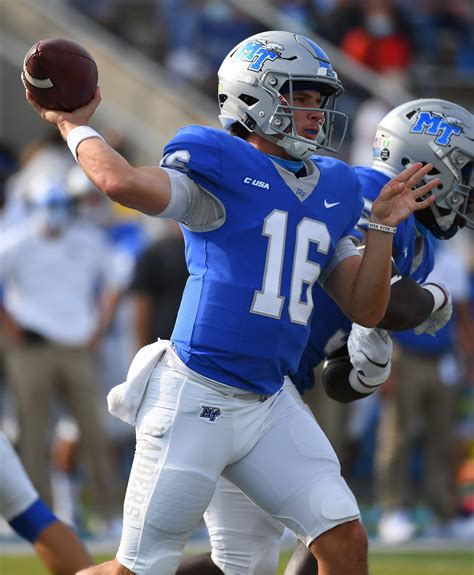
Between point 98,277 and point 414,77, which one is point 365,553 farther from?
point 414,77

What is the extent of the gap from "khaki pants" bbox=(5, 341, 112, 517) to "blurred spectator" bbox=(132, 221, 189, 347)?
1.51 ft

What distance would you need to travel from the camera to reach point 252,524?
4676 millimetres

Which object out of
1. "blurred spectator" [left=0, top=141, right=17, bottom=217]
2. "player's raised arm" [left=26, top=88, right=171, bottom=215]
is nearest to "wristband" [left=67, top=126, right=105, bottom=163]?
"player's raised arm" [left=26, top=88, right=171, bottom=215]

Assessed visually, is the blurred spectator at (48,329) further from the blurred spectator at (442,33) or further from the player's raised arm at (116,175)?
the blurred spectator at (442,33)

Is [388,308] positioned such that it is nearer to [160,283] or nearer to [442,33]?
[160,283]

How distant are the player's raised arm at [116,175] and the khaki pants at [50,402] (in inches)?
182

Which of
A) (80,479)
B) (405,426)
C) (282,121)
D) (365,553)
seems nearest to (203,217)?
(282,121)

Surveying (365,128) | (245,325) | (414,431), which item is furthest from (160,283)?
(245,325)

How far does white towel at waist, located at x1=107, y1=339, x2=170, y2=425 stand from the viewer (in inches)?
167

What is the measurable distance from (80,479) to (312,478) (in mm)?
6253

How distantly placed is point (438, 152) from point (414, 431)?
4.75 m

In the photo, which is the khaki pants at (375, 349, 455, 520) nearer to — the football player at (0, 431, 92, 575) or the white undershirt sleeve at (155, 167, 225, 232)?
the football player at (0, 431, 92, 575)

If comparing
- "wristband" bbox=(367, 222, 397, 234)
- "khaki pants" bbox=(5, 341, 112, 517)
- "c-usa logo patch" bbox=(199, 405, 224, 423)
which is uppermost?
"wristband" bbox=(367, 222, 397, 234)

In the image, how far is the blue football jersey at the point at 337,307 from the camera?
16.2ft
